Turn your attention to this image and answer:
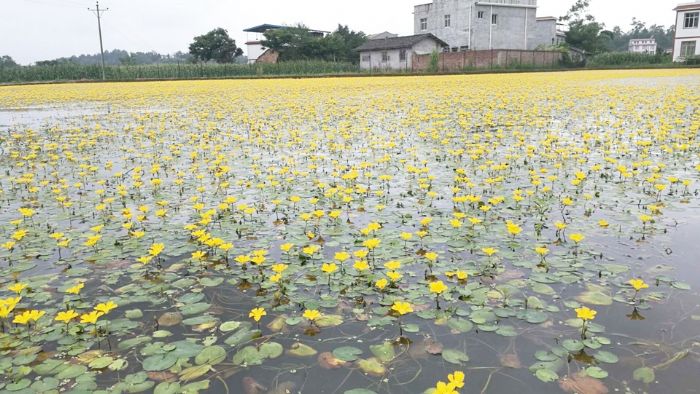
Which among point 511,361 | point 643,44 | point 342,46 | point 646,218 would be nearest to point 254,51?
point 342,46

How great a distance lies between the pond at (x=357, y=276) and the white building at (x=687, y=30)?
148 feet

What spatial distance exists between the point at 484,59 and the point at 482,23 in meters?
8.11

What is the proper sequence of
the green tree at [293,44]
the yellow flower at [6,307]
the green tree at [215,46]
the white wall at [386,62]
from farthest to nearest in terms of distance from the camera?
the green tree at [215,46] → the green tree at [293,44] → the white wall at [386,62] → the yellow flower at [6,307]

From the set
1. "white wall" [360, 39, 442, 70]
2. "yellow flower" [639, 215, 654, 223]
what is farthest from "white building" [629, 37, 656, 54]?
"yellow flower" [639, 215, 654, 223]

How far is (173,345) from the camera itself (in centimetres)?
235

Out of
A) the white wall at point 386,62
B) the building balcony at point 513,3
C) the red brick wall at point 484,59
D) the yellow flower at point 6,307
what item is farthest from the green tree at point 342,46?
the yellow flower at point 6,307

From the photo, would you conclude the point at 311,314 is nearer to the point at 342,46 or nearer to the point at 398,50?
the point at 398,50

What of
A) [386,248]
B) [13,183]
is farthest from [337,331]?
[13,183]

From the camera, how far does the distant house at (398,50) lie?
40438mm

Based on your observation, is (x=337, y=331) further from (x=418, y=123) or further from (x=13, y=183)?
(x=418, y=123)

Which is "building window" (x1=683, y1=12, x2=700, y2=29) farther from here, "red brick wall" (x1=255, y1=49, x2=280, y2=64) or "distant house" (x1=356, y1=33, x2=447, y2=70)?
"red brick wall" (x1=255, y1=49, x2=280, y2=64)

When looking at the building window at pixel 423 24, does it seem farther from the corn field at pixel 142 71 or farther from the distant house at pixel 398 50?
the corn field at pixel 142 71

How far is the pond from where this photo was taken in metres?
2.14

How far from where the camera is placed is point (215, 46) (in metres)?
57.8
